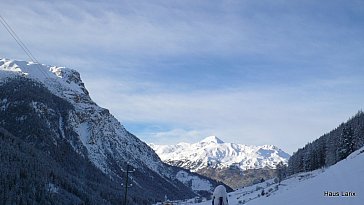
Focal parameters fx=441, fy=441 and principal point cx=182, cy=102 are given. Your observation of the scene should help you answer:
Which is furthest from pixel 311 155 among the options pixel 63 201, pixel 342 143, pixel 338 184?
pixel 338 184

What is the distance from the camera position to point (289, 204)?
27656mm

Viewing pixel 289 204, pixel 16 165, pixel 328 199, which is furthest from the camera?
pixel 16 165

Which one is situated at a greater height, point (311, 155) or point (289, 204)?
point (311, 155)

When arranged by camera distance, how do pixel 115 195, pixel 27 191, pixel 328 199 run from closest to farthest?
1. pixel 328 199
2. pixel 27 191
3. pixel 115 195

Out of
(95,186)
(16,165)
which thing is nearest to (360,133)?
(16,165)

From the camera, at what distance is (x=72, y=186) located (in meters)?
132

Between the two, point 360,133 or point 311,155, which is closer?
point 360,133

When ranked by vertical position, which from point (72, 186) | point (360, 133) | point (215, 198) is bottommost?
point (215, 198)

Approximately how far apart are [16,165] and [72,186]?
1942 cm

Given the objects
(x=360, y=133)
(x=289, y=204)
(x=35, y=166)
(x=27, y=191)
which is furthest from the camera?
(x=35, y=166)

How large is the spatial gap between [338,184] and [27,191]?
94.4 m

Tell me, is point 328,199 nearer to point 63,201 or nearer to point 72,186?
point 63,201

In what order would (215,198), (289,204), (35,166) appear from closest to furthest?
(215,198) → (289,204) → (35,166)

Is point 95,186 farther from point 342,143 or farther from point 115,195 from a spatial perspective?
point 342,143
